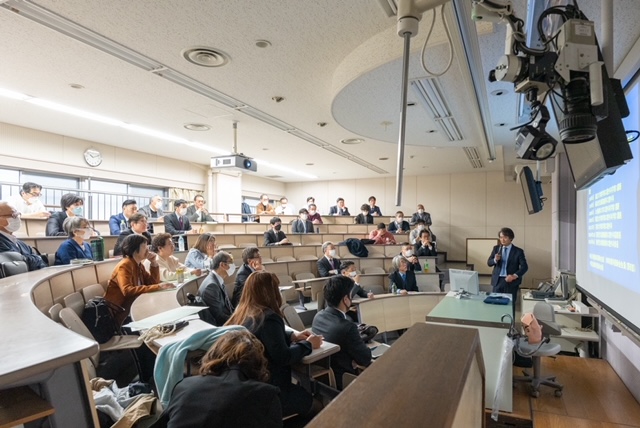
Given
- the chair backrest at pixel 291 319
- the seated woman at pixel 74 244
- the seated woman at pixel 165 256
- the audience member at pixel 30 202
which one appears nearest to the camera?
the chair backrest at pixel 291 319

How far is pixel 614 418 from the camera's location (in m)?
2.72

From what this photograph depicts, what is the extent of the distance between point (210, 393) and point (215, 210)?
915 cm

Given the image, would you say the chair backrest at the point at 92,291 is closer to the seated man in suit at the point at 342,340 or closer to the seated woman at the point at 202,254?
the seated woman at the point at 202,254

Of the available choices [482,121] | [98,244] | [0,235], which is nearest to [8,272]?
[0,235]

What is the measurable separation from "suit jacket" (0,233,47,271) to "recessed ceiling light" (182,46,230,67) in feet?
7.04

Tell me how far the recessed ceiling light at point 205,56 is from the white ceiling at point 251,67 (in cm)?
7

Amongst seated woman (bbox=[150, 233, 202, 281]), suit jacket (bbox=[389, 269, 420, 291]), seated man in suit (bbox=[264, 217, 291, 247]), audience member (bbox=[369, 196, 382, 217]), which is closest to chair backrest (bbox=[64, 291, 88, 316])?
seated woman (bbox=[150, 233, 202, 281])

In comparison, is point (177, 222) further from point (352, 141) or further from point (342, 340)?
point (342, 340)

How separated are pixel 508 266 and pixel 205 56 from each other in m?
5.06

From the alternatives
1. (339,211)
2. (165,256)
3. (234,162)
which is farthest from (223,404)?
(339,211)

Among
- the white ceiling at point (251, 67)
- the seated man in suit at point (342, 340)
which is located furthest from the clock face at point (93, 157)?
the seated man in suit at point (342, 340)

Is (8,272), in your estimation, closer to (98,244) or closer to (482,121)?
(98,244)

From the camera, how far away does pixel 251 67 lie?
363cm

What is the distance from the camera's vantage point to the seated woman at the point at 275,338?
6.93ft
